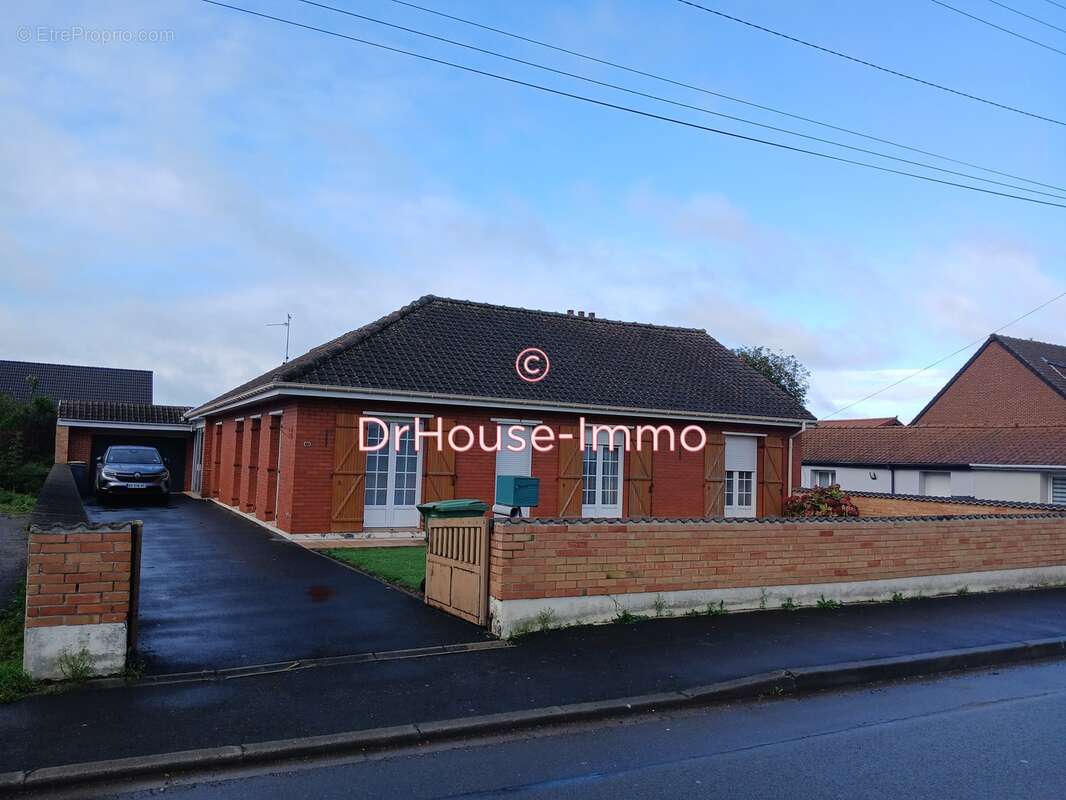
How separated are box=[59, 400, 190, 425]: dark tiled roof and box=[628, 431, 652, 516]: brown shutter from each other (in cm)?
1704

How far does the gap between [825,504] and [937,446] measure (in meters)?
16.1

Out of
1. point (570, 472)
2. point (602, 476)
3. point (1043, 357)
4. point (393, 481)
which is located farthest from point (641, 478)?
point (1043, 357)

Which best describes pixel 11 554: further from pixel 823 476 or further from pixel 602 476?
pixel 823 476

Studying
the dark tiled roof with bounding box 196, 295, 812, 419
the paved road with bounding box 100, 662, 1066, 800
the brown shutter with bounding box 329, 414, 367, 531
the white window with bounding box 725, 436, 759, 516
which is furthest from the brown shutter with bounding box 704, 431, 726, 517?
the paved road with bounding box 100, 662, 1066, 800

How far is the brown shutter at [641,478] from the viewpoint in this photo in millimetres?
19375

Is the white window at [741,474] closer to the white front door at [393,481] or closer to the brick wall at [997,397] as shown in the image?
the white front door at [393,481]

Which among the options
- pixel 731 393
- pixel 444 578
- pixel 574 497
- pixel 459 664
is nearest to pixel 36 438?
pixel 574 497

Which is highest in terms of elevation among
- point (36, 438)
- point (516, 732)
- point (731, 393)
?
point (731, 393)

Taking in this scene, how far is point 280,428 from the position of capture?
17.1 meters

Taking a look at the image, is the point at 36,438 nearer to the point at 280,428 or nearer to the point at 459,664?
the point at 280,428

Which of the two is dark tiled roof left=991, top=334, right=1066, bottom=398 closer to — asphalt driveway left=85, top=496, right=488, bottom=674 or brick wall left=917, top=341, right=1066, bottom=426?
brick wall left=917, top=341, right=1066, bottom=426

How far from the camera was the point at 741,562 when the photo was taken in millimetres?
9883

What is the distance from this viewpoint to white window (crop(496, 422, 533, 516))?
1775cm

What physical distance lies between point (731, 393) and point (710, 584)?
13018mm
